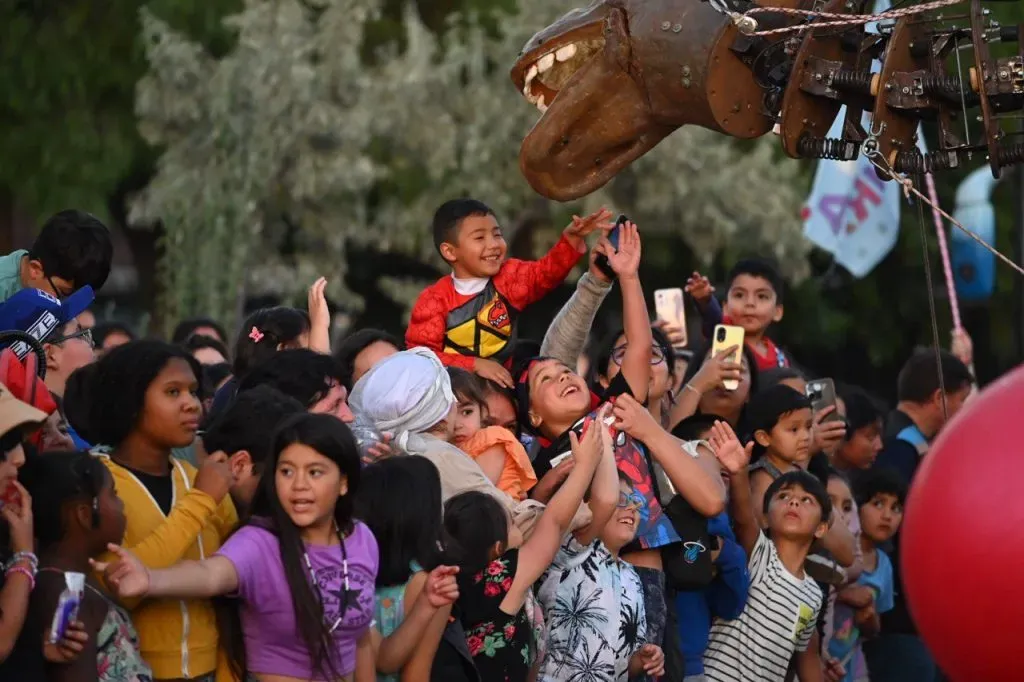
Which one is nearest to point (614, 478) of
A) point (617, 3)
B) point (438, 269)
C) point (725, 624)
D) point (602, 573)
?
point (602, 573)

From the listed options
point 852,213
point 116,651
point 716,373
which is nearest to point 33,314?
point 116,651

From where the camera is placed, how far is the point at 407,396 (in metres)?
6.41

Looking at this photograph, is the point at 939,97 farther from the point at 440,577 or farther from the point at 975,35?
the point at 440,577

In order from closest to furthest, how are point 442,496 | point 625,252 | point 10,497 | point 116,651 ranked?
point 10,497 < point 116,651 < point 442,496 < point 625,252

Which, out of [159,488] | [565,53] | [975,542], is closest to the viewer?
[975,542]

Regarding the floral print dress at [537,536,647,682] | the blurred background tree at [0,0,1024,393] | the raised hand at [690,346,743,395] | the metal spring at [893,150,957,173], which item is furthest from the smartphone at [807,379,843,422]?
the blurred background tree at [0,0,1024,393]

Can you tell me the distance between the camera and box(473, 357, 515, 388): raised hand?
7148mm

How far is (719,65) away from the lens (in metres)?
6.62

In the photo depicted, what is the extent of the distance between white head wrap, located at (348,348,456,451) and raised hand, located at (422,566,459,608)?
811 mm

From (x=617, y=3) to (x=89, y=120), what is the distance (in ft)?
40.7

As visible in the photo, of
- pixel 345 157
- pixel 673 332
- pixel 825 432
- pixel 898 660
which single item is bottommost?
pixel 898 660

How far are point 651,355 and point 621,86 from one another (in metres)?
1.09

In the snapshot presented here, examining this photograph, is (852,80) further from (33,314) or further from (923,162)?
(33,314)

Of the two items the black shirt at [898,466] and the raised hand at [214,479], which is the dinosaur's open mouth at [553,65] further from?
the black shirt at [898,466]
